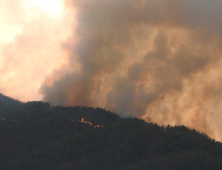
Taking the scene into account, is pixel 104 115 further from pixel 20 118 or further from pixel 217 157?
pixel 217 157

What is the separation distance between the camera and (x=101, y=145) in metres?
17.6

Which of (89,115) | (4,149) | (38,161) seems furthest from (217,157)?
(4,149)

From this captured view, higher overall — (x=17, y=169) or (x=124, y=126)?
(x=124, y=126)

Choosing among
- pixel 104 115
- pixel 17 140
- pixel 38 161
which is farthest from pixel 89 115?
pixel 38 161

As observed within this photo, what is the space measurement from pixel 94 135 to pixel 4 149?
6.59 metres

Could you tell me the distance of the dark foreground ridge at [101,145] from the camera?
14352 mm

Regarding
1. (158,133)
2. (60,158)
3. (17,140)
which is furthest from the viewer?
(17,140)

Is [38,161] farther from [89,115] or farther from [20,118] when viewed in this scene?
[20,118]

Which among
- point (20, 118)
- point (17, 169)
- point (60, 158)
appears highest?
point (20, 118)

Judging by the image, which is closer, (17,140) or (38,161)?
(38,161)

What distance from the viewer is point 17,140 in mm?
19969

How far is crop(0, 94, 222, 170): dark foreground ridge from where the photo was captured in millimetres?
14352

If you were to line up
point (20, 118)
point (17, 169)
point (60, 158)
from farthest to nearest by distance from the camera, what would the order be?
point (20, 118), point (60, 158), point (17, 169)

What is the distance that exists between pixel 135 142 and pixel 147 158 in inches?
77.2
